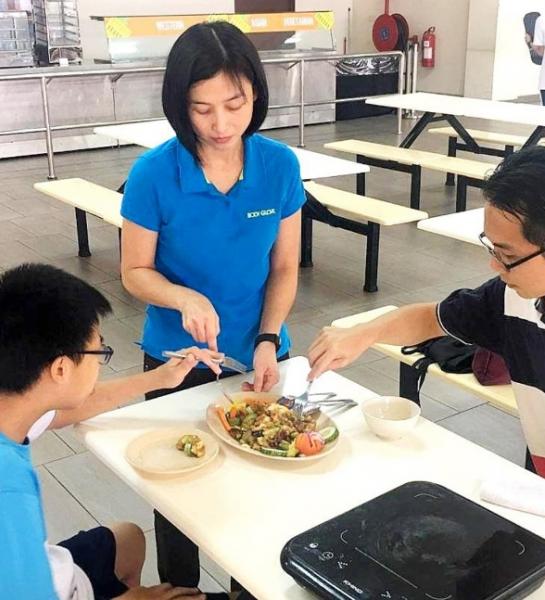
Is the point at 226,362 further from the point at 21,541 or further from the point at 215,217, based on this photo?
the point at 21,541

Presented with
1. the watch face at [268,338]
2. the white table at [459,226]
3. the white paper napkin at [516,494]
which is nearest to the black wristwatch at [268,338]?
the watch face at [268,338]

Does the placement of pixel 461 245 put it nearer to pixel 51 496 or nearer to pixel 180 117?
pixel 51 496

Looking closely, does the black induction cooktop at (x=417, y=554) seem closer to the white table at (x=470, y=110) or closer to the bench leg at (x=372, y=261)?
the bench leg at (x=372, y=261)

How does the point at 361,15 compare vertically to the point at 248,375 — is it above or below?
above

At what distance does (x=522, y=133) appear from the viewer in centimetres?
842

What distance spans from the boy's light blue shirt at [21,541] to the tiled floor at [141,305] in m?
1.11

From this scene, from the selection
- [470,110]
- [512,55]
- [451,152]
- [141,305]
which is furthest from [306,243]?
[512,55]

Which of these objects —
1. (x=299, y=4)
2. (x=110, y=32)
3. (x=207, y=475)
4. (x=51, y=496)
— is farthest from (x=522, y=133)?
(x=207, y=475)

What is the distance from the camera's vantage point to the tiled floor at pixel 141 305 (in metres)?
2.50

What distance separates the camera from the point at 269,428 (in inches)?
56.1

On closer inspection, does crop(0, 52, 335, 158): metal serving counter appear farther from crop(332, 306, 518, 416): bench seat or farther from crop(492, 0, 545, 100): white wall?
crop(332, 306, 518, 416): bench seat

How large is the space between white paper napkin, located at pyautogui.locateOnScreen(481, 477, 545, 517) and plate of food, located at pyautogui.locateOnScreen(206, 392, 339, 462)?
0.90 ft

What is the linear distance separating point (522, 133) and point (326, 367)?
756 centimetres

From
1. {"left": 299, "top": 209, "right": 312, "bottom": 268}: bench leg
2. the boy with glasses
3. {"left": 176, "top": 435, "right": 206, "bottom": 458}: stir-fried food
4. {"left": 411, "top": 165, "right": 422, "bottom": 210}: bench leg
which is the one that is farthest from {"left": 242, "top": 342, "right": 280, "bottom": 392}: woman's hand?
{"left": 411, "top": 165, "right": 422, "bottom": 210}: bench leg
